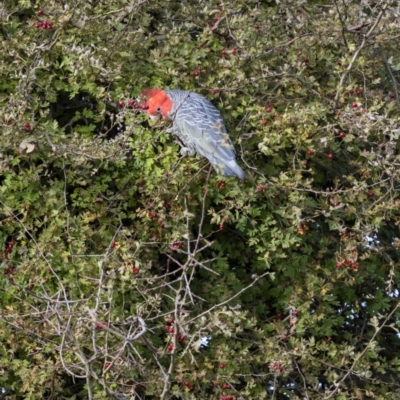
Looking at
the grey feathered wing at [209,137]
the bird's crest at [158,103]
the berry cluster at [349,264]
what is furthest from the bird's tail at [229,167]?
the berry cluster at [349,264]

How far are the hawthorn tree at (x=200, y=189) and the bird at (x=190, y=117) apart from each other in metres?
0.06

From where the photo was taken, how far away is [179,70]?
155 inches

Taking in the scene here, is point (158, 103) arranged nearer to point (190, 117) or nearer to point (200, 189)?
point (190, 117)

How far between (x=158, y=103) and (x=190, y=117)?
13 centimetres

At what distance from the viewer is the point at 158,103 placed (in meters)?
3.75

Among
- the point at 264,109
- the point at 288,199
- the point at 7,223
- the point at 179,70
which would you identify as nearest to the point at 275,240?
the point at 288,199

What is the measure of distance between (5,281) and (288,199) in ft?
3.60

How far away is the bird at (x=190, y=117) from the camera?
12.0 ft

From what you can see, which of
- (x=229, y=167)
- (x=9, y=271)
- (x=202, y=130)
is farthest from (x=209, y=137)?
(x=9, y=271)

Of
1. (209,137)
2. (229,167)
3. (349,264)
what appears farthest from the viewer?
(349,264)

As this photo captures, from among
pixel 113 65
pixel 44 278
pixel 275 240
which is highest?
pixel 113 65

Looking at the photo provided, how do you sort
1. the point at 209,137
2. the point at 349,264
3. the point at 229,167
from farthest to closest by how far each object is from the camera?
1. the point at 349,264
2. the point at 209,137
3. the point at 229,167

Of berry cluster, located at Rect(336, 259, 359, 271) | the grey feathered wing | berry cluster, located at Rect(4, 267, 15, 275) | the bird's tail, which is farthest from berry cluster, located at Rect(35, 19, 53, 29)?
berry cluster, located at Rect(336, 259, 359, 271)

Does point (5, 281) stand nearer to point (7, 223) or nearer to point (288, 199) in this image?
point (7, 223)
